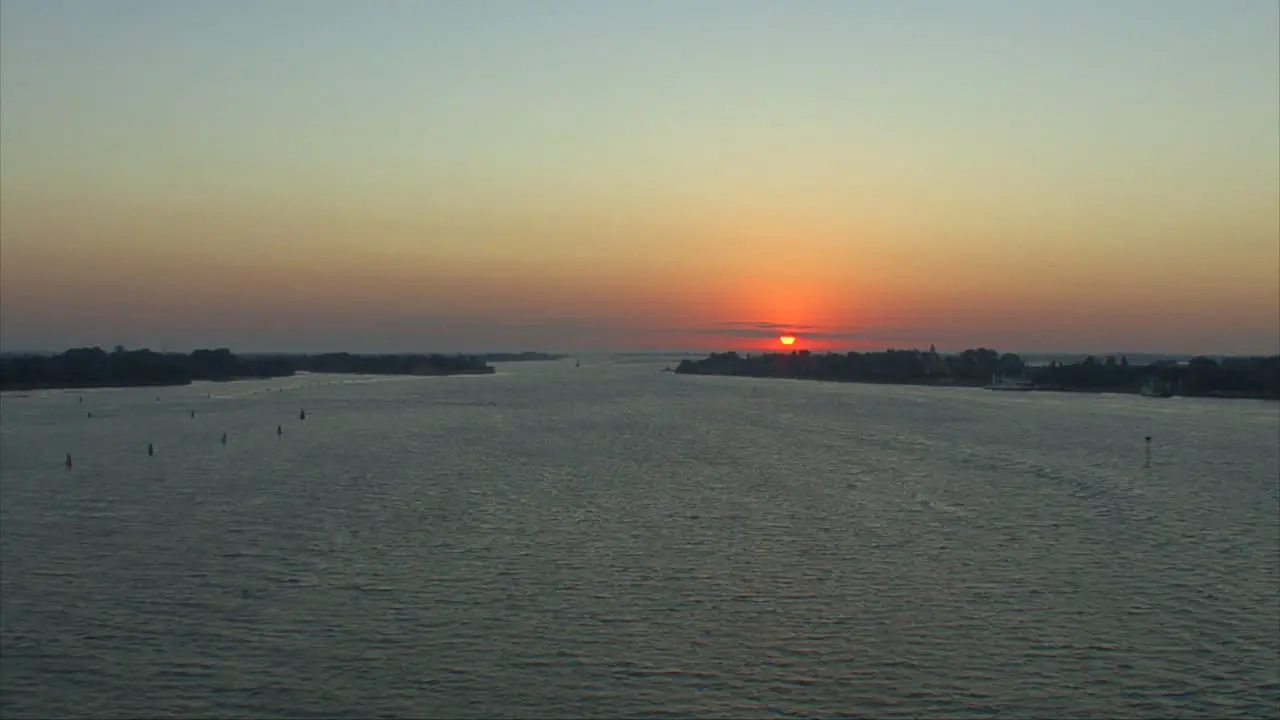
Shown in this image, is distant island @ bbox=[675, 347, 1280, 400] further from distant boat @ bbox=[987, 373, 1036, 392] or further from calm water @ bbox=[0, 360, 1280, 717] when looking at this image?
calm water @ bbox=[0, 360, 1280, 717]

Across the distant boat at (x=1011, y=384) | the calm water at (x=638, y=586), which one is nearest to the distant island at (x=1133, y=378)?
the distant boat at (x=1011, y=384)

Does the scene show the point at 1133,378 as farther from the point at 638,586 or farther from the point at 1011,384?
the point at 638,586

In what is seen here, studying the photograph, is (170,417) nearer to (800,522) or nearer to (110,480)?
(110,480)

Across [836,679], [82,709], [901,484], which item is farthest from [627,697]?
[901,484]

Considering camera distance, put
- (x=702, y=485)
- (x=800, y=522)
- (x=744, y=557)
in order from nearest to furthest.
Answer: (x=744, y=557), (x=800, y=522), (x=702, y=485)

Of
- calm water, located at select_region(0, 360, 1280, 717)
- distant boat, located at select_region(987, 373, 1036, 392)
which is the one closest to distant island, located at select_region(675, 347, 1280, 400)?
distant boat, located at select_region(987, 373, 1036, 392)

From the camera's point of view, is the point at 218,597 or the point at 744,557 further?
the point at 744,557

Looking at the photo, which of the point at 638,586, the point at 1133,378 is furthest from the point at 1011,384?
the point at 638,586
